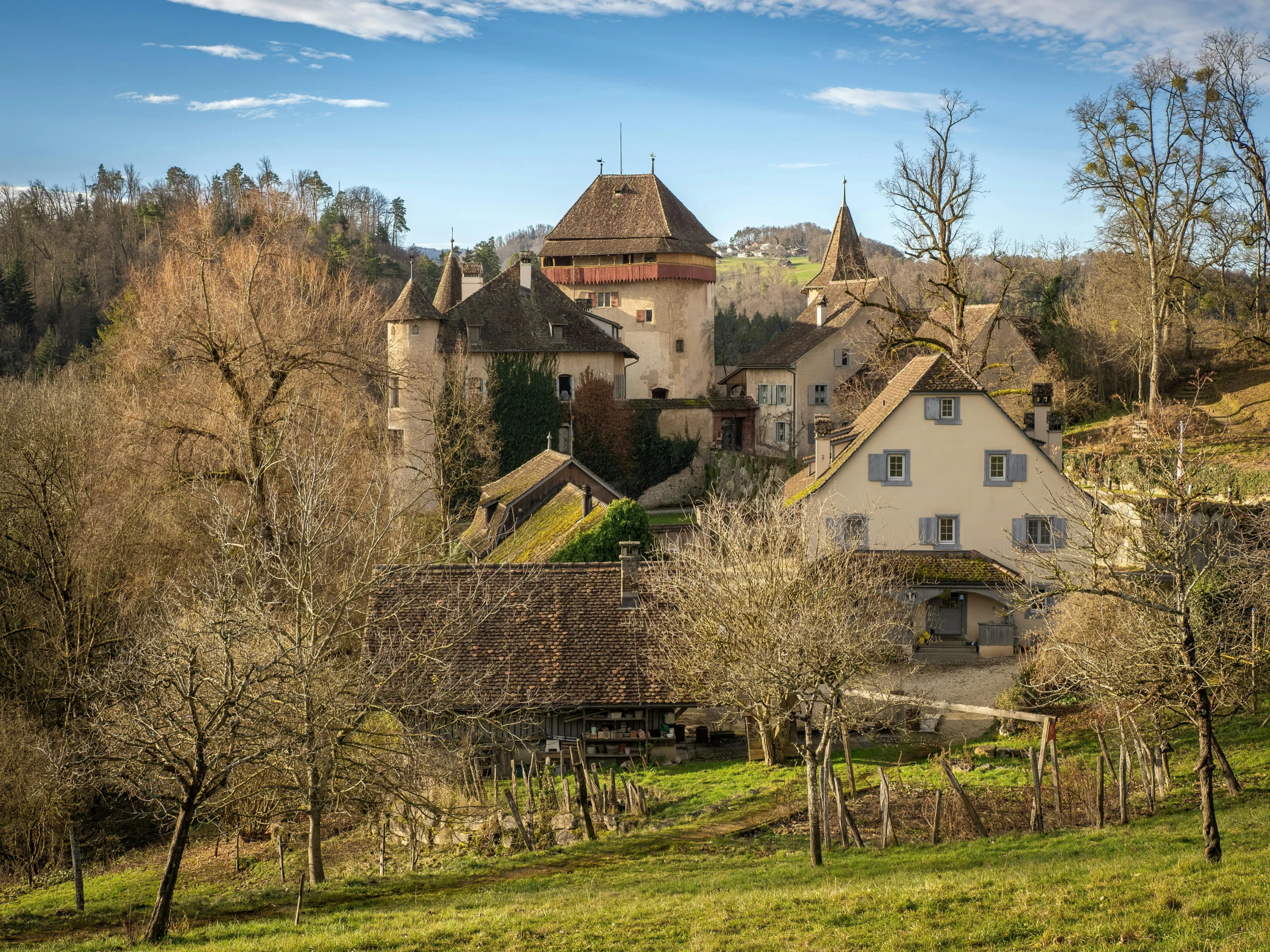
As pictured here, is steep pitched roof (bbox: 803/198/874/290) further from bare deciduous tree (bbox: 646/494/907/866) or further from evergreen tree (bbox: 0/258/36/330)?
evergreen tree (bbox: 0/258/36/330)

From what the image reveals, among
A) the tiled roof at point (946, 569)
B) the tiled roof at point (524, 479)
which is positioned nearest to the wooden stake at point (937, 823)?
the tiled roof at point (946, 569)

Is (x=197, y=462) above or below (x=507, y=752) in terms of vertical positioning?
above

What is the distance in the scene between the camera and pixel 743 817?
17078mm

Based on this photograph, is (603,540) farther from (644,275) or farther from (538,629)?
(644,275)

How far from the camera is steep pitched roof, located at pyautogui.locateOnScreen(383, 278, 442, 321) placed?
1791 inches

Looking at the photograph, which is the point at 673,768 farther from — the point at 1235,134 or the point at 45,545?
the point at 1235,134

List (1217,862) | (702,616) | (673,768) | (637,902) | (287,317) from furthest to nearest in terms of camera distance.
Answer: (287,317), (673,768), (702,616), (637,902), (1217,862)

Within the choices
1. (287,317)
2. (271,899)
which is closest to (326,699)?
(271,899)

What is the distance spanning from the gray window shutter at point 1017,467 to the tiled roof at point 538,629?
11.5m

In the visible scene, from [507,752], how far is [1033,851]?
35.7 feet

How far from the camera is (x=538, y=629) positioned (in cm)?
2280

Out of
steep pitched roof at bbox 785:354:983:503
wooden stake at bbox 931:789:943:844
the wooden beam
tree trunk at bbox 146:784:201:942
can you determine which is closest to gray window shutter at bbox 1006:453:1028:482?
steep pitched roof at bbox 785:354:983:503

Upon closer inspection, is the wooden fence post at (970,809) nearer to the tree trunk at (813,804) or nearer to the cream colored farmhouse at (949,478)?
the tree trunk at (813,804)

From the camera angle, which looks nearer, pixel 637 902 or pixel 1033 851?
pixel 637 902
